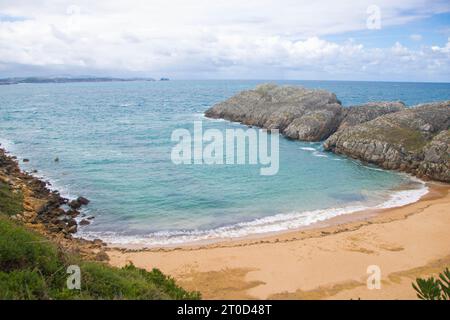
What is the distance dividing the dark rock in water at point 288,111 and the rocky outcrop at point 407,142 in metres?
9.13

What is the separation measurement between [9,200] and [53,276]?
21377mm

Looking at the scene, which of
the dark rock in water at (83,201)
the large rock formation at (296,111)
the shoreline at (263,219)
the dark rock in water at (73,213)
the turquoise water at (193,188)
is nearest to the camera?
the shoreline at (263,219)

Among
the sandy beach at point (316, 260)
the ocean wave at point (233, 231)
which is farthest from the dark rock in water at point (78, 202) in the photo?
the sandy beach at point (316, 260)

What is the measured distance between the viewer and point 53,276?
12.2 metres

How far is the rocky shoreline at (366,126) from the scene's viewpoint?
147 ft

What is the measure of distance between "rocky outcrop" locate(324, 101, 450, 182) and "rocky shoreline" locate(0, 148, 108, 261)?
34705 mm

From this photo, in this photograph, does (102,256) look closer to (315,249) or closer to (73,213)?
(73,213)

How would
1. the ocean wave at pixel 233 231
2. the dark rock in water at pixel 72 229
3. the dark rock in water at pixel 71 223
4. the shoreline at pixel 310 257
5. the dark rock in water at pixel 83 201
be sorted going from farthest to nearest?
the dark rock in water at pixel 83 201, the dark rock in water at pixel 71 223, the dark rock in water at pixel 72 229, the ocean wave at pixel 233 231, the shoreline at pixel 310 257

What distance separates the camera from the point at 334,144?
5484cm

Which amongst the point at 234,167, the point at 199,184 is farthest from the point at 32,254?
the point at 234,167

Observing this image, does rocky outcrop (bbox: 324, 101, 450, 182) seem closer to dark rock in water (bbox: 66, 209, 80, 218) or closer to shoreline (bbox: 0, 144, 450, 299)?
shoreline (bbox: 0, 144, 450, 299)

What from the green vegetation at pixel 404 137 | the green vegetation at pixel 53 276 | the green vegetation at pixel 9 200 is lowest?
the green vegetation at pixel 9 200

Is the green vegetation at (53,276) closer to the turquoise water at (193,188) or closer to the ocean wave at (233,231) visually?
the ocean wave at (233,231)
